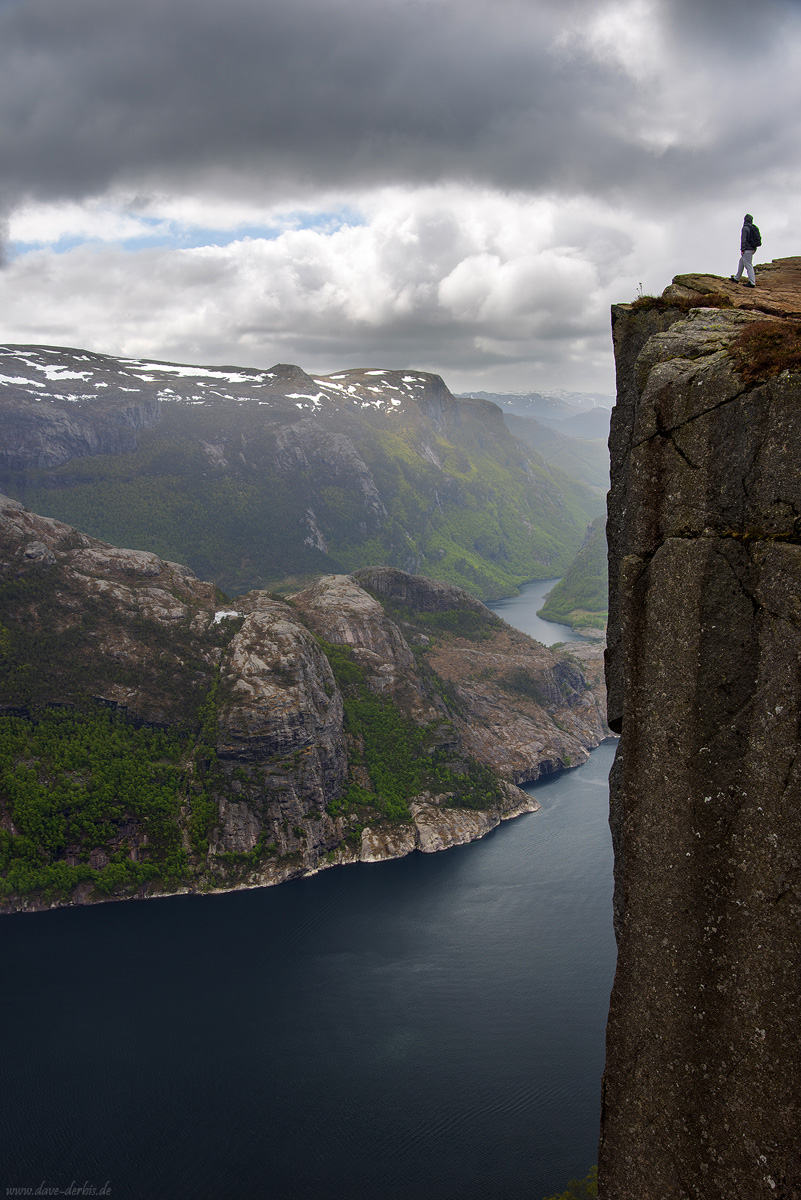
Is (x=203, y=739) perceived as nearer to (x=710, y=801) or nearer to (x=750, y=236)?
(x=750, y=236)

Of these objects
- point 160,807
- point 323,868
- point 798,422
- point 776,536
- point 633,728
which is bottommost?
point 323,868

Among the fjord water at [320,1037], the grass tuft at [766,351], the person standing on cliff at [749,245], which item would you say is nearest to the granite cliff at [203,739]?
the fjord water at [320,1037]

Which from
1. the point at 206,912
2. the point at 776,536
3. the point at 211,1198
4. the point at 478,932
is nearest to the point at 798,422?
the point at 776,536

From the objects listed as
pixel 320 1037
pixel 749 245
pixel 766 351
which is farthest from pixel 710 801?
pixel 320 1037

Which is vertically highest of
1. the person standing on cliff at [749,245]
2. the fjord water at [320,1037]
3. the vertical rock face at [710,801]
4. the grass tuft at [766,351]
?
the person standing on cliff at [749,245]

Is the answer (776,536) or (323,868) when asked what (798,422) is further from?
(323,868)

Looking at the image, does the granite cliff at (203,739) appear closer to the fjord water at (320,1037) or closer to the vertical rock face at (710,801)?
the fjord water at (320,1037)
